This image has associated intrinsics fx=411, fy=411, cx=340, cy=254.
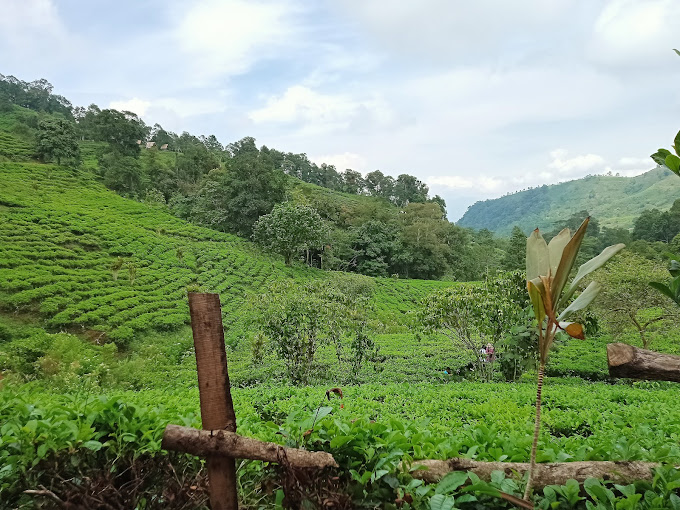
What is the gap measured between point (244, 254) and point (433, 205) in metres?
19.8

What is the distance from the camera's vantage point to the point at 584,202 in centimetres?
10988

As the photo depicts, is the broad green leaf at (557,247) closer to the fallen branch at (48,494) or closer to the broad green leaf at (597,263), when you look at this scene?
the broad green leaf at (597,263)

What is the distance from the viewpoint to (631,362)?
143 centimetres

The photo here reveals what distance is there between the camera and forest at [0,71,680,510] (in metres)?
1.27

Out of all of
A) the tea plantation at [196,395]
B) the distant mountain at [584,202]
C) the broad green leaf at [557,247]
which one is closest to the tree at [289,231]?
the tea plantation at [196,395]

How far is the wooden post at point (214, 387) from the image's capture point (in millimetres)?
1234

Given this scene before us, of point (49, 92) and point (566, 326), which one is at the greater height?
point (49, 92)

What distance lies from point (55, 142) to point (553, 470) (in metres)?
39.3

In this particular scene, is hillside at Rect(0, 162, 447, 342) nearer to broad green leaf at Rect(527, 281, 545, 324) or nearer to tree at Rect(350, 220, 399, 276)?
tree at Rect(350, 220, 399, 276)

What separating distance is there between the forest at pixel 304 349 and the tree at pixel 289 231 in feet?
0.47

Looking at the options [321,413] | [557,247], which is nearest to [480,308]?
[321,413]

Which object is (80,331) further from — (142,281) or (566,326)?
(566,326)

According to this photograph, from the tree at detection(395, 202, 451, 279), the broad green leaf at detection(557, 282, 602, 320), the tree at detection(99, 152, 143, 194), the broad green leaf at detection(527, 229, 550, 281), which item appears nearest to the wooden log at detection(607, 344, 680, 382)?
the broad green leaf at detection(557, 282, 602, 320)

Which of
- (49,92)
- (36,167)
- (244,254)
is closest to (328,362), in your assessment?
(244,254)
